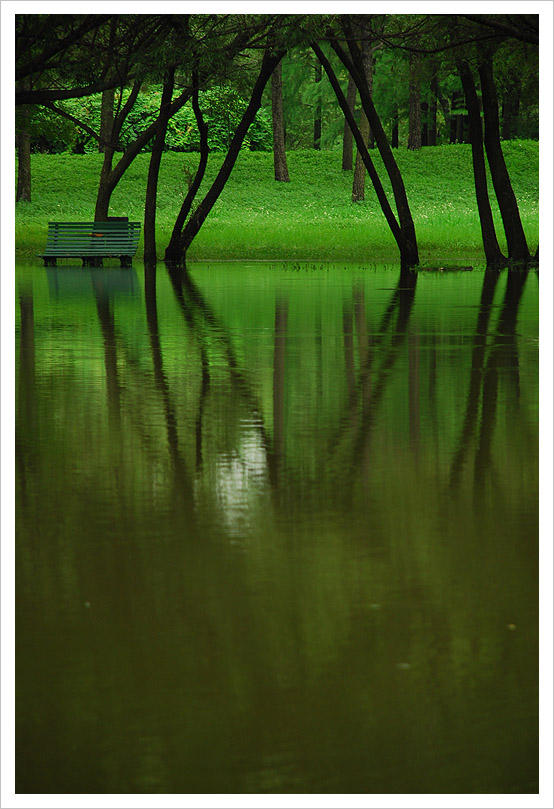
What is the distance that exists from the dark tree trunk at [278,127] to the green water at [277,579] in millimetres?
42257

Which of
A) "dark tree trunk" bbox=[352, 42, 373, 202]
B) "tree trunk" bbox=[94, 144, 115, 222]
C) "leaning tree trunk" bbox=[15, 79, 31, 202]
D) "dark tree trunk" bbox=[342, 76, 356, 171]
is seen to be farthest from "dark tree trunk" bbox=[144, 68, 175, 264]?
"dark tree trunk" bbox=[342, 76, 356, 171]

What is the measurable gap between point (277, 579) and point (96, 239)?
29054mm

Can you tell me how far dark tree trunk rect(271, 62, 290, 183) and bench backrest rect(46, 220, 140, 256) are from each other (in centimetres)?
2007

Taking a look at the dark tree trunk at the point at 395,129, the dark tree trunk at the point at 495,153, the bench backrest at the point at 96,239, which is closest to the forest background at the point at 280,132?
the dark tree trunk at the point at 495,153

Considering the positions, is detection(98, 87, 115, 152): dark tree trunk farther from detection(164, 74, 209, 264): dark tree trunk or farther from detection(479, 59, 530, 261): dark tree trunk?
detection(479, 59, 530, 261): dark tree trunk

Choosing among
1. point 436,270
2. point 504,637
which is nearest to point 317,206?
point 436,270

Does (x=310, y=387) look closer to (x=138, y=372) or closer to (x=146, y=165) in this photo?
(x=138, y=372)

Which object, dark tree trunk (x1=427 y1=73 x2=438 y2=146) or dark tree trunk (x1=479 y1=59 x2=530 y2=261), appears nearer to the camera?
dark tree trunk (x1=479 y1=59 x2=530 y2=261)

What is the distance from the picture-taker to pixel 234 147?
30.7 metres

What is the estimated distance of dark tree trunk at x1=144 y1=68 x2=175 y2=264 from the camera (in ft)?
98.7

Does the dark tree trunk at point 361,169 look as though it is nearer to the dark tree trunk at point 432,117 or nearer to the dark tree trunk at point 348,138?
the dark tree trunk at point 348,138

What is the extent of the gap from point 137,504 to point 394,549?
141 cm

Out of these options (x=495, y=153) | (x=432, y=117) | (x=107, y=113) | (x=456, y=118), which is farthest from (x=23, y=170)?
(x=456, y=118)

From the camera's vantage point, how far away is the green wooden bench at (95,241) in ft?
105
